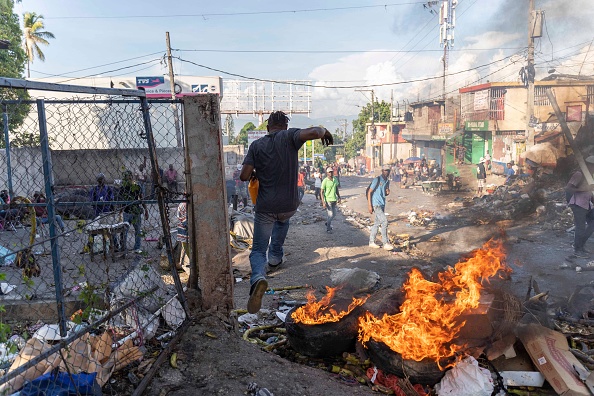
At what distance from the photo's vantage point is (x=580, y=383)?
376 cm

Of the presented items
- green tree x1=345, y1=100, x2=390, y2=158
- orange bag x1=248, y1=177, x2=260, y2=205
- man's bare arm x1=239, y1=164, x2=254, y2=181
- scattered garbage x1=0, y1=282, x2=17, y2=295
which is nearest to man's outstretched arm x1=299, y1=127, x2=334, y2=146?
man's bare arm x1=239, y1=164, x2=254, y2=181

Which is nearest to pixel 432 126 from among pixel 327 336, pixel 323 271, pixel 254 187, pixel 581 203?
pixel 581 203

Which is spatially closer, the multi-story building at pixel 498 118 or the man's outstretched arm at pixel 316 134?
the man's outstretched arm at pixel 316 134

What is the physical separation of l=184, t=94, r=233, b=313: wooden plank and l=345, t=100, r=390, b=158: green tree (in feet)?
177

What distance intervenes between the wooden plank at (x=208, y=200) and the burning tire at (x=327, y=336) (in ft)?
2.74

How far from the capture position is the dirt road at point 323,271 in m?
3.43

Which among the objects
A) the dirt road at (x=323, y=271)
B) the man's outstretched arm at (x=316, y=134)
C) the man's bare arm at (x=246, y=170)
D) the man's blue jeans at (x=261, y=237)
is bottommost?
the dirt road at (x=323, y=271)

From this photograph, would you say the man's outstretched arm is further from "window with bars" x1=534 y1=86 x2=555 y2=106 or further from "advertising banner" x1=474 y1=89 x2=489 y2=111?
"advertising banner" x1=474 y1=89 x2=489 y2=111

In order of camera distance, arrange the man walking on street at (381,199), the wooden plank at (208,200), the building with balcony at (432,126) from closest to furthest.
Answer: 1. the wooden plank at (208,200)
2. the man walking on street at (381,199)
3. the building with balcony at (432,126)

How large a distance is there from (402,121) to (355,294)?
165 feet

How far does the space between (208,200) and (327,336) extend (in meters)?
1.76

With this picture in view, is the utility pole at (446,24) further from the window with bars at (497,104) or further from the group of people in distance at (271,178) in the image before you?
the group of people in distance at (271,178)

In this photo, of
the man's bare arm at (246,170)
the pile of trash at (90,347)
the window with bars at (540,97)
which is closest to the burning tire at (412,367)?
the pile of trash at (90,347)

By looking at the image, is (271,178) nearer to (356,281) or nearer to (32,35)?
(356,281)
